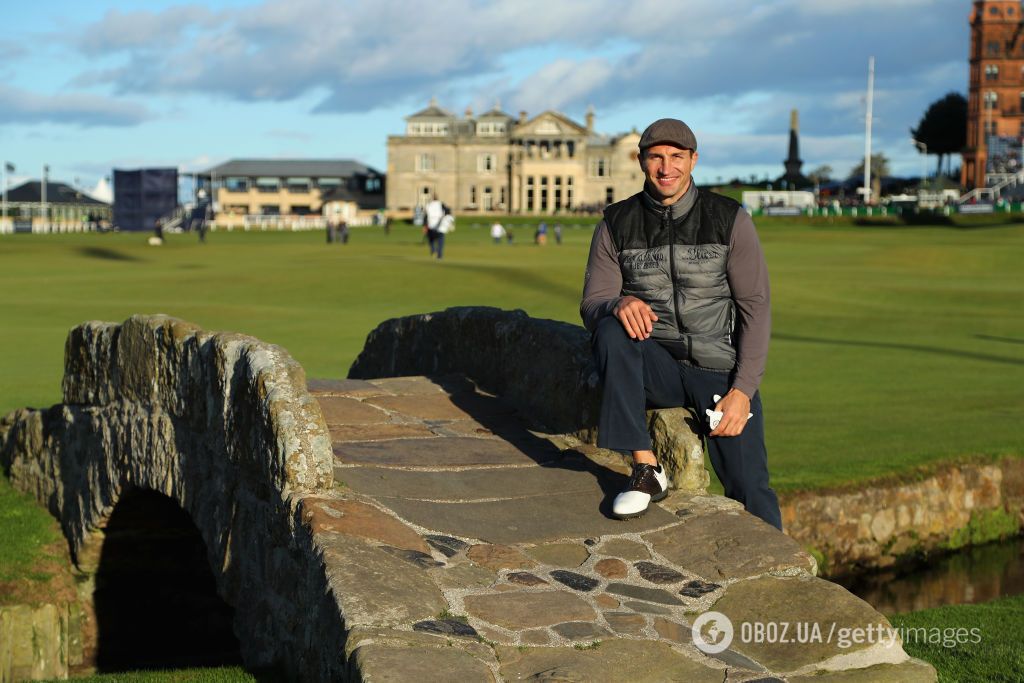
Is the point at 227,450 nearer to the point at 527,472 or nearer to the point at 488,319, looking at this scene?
the point at 527,472

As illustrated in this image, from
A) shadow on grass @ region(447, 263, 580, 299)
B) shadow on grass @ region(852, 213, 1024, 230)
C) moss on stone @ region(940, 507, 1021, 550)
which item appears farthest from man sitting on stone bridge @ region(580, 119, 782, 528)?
shadow on grass @ region(852, 213, 1024, 230)

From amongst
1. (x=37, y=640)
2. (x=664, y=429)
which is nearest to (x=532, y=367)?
(x=664, y=429)

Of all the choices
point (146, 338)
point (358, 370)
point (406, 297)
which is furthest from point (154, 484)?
point (406, 297)

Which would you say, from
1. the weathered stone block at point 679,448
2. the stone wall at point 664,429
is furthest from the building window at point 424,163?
the weathered stone block at point 679,448

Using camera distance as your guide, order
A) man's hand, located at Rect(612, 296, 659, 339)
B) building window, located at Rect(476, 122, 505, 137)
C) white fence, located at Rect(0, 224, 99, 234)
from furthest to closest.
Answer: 1. building window, located at Rect(476, 122, 505, 137)
2. white fence, located at Rect(0, 224, 99, 234)
3. man's hand, located at Rect(612, 296, 659, 339)

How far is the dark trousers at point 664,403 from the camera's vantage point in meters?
5.98

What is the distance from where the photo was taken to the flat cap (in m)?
5.94

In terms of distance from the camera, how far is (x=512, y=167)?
11981 cm

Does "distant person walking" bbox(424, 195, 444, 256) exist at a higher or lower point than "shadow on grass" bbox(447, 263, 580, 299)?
higher

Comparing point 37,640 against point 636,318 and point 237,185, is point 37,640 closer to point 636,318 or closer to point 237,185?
point 636,318

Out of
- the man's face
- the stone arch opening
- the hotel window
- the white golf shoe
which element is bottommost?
the stone arch opening

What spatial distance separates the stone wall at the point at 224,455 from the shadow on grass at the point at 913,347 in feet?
43.9

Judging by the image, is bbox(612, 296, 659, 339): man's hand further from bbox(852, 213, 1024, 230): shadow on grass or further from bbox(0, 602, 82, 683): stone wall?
bbox(852, 213, 1024, 230): shadow on grass

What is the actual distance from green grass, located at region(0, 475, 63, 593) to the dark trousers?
5734 mm
